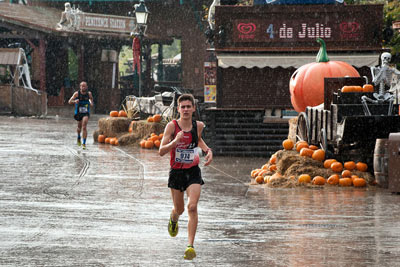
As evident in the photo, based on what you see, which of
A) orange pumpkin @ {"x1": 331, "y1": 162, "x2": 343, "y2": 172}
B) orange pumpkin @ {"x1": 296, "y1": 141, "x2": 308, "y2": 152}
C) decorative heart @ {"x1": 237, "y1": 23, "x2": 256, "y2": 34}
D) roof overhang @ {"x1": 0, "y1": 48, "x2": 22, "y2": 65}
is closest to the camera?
orange pumpkin @ {"x1": 331, "y1": 162, "x2": 343, "y2": 172}

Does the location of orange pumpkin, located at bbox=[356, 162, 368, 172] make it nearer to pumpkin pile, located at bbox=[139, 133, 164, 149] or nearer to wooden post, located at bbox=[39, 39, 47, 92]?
pumpkin pile, located at bbox=[139, 133, 164, 149]

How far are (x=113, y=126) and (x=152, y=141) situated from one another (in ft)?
7.32

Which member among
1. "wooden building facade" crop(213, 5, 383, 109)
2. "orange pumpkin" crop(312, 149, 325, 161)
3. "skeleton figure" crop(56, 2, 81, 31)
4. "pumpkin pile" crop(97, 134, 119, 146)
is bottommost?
"pumpkin pile" crop(97, 134, 119, 146)

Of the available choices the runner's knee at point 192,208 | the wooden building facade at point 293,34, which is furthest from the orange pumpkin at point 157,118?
the runner's knee at point 192,208

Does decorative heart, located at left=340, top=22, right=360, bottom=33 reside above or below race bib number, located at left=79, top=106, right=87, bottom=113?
above

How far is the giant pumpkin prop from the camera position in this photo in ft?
61.3

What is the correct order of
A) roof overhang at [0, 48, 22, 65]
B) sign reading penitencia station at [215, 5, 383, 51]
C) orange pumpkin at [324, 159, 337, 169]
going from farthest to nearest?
roof overhang at [0, 48, 22, 65]
sign reading penitencia station at [215, 5, 383, 51]
orange pumpkin at [324, 159, 337, 169]

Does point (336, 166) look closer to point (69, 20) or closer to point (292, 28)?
point (292, 28)

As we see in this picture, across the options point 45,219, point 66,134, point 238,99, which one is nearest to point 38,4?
point 66,134

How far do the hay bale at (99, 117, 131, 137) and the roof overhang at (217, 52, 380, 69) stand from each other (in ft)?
17.0

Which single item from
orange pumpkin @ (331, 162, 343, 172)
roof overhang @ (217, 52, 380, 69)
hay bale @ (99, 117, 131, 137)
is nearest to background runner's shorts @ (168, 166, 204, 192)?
orange pumpkin @ (331, 162, 343, 172)

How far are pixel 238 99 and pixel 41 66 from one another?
19.1 metres

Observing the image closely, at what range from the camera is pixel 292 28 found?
21.3m

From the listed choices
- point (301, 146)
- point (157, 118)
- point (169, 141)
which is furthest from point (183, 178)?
point (157, 118)
